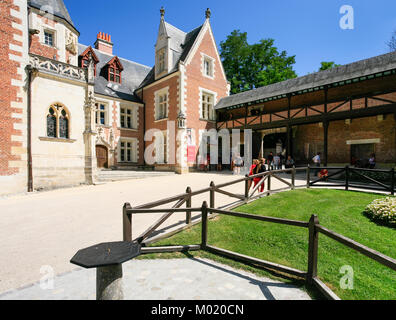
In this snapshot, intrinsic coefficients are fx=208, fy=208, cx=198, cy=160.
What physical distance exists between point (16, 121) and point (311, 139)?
19.3 meters

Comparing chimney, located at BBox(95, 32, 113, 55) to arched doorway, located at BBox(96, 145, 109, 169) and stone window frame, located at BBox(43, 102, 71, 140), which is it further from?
stone window frame, located at BBox(43, 102, 71, 140)

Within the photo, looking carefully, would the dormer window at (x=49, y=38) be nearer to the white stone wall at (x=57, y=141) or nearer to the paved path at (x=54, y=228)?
the white stone wall at (x=57, y=141)

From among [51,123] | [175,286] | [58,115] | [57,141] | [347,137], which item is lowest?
[175,286]

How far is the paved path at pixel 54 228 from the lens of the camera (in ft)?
10.8

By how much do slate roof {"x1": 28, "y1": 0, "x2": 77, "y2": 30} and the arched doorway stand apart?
8.78 m

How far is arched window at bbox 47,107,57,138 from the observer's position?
10836mm

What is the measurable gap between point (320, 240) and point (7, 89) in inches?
505

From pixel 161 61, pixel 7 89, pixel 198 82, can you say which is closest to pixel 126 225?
pixel 7 89

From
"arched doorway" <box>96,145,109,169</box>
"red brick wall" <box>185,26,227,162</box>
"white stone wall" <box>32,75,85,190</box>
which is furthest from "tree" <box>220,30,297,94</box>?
"white stone wall" <box>32,75,85,190</box>

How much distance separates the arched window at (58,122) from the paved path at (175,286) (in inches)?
402

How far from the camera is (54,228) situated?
16.1ft

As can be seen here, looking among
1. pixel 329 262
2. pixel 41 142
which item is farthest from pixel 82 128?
pixel 329 262

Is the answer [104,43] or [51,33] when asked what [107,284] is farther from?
[104,43]
